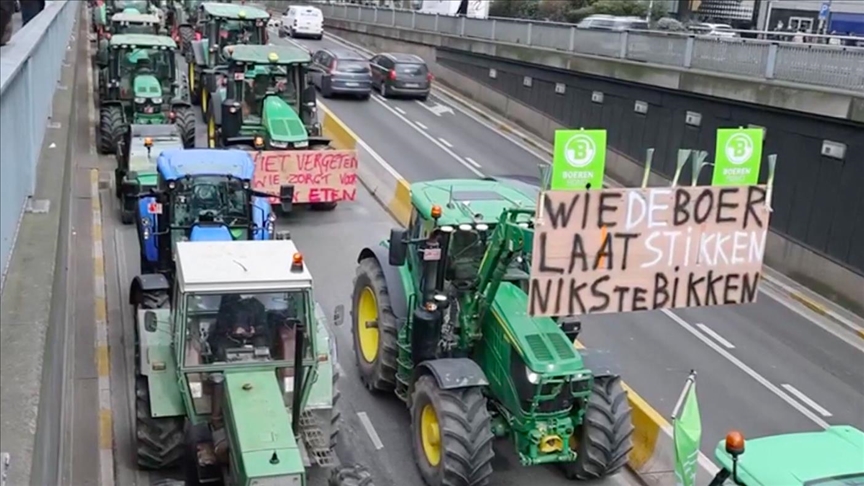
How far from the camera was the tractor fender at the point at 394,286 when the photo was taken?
10719 millimetres

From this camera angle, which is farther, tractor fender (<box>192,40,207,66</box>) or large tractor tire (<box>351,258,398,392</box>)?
tractor fender (<box>192,40,207,66</box>)

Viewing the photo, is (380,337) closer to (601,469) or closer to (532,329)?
(532,329)

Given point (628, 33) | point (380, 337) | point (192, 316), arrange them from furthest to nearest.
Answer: point (628, 33)
point (380, 337)
point (192, 316)

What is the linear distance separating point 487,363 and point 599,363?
1.17 meters

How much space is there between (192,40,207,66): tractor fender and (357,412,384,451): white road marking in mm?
18606

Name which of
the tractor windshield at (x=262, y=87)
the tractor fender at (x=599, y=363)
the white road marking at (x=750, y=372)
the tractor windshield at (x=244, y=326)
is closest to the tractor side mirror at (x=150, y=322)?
the tractor windshield at (x=244, y=326)

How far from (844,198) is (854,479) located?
478 inches

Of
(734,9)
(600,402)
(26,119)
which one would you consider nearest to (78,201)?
(26,119)

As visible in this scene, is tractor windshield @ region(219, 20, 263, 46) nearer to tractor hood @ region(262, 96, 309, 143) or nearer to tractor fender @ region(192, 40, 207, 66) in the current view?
tractor fender @ region(192, 40, 207, 66)

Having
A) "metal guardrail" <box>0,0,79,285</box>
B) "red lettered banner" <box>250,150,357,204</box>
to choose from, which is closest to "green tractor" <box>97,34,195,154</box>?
"red lettered banner" <box>250,150,357,204</box>

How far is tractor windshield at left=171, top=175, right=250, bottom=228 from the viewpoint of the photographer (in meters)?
12.3

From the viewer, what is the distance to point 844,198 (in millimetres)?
17094

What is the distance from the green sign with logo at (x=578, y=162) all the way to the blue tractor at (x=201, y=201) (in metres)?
5.54

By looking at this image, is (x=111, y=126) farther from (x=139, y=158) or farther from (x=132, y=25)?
(x=132, y=25)
